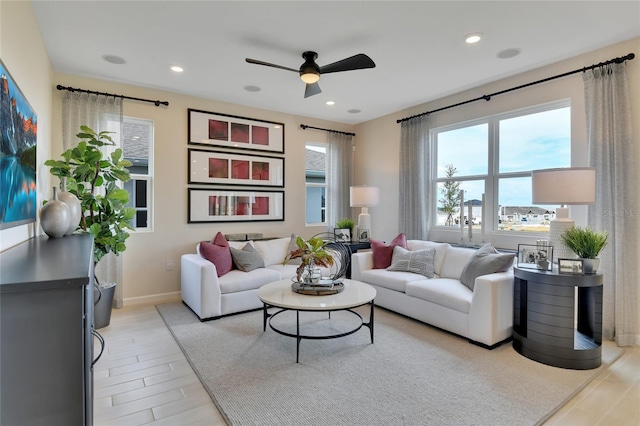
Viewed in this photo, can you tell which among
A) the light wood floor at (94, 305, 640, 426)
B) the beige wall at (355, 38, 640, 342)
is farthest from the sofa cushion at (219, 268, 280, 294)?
the beige wall at (355, 38, 640, 342)

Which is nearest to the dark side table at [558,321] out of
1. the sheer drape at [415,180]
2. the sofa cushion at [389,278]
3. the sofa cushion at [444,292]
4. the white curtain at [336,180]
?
the sofa cushion at [444,292]

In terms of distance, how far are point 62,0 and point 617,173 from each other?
478 cm

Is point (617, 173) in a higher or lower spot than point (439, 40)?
lower

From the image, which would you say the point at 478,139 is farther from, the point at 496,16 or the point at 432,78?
the point at 496,16

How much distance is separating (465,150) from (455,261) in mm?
1630

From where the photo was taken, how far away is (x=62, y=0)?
241 centimetres

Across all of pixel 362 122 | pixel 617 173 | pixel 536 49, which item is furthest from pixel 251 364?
pixel 362 122

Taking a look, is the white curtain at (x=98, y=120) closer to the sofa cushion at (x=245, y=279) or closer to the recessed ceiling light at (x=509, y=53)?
the sofa cushion at (x=245, y=279)

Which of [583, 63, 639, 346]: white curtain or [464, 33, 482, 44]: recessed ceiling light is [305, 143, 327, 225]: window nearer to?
[464, 33, 482, 44]: recessed ceiling light

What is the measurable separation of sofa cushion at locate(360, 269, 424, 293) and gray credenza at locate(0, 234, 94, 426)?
3.11 m

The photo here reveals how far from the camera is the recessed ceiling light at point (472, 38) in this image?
2.90m

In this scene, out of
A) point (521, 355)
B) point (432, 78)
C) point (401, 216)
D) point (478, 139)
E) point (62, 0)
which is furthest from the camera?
point (401, 216)

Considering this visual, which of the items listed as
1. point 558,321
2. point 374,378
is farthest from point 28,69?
point 558,321

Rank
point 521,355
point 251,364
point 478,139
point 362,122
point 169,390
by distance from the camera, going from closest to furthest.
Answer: point 169,390 → point 251,364 → point 521,355 → point 478,139 → point 362,122
